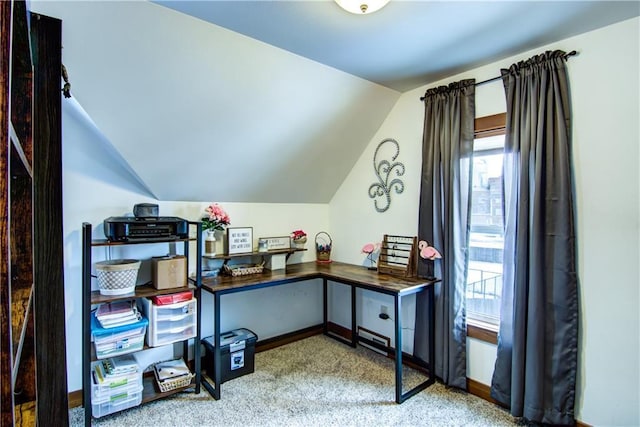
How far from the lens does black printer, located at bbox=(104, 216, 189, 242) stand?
83.7 inches

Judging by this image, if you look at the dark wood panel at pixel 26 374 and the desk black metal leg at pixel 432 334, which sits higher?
the dark wood panel at pixel 26 374

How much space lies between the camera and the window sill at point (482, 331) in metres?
2.35

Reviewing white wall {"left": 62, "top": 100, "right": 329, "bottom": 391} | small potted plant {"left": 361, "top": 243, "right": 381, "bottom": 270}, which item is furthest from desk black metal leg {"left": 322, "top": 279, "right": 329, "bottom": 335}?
small potted plant {"left": 361, "top": 243, "right": 381, "bottom": 270}

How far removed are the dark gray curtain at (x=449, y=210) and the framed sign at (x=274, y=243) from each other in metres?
1.26

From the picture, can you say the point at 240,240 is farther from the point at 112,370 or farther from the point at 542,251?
the point at 542,251

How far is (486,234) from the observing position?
250cm

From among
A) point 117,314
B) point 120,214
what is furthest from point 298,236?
point 117,314

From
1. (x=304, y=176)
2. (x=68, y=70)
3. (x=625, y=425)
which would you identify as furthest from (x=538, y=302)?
(x=68, y=70)

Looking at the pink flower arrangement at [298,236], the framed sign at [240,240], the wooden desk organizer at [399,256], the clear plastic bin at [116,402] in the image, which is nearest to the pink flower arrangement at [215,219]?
the framed sign at [240,240]

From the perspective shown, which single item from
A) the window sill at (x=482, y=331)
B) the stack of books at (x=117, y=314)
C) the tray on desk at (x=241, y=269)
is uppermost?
the tray on desk at (x=241, y=269)

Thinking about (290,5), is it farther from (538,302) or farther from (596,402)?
(596,402)

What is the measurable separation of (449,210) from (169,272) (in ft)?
6.61

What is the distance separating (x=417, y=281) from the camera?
250 cm

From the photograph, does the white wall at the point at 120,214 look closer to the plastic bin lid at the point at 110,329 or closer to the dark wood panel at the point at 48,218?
the plastic bin lid at the point at 110,329
